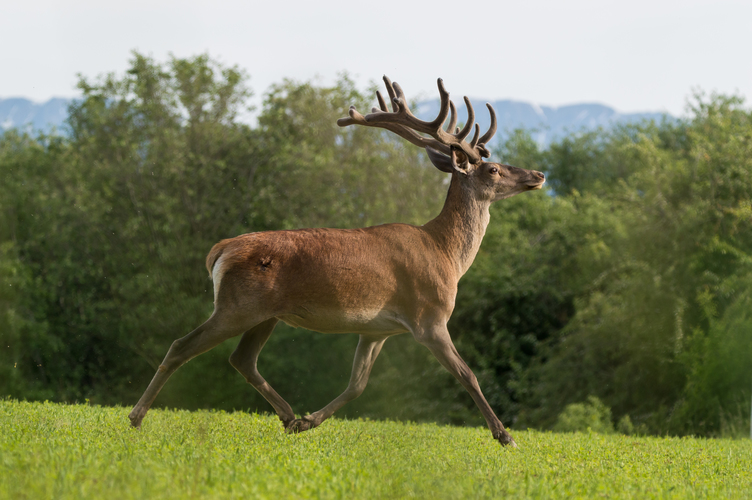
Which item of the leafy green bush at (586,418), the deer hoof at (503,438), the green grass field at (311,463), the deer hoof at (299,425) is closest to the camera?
the green grass field at (311,463)

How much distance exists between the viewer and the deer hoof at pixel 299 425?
661 centimetres

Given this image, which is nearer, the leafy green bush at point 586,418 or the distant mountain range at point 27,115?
the leafy green bush at point 586,418

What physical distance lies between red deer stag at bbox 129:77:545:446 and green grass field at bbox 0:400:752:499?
56 cm

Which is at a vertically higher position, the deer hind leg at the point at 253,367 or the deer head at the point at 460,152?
the deer head at the point at 460,152

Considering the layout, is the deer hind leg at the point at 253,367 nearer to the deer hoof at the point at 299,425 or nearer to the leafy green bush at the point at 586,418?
the deer hoof at the point at 299,425

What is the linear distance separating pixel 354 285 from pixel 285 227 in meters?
18.6

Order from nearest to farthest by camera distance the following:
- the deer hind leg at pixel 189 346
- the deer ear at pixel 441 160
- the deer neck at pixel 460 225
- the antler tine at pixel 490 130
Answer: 1. the deer hind leg at pixel 189 346
2. the deer neck at pixel 460 225
3. the deer ear at pixel 441 160
4. the antler tine at pixel 490 130

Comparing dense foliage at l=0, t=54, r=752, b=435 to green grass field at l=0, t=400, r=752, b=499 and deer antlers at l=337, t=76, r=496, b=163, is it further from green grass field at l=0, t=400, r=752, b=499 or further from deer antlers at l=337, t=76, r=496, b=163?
green grass field at l=0, t=400, r=752, b=499

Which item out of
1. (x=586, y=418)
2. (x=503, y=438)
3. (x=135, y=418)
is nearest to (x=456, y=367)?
(x=503, y=438)

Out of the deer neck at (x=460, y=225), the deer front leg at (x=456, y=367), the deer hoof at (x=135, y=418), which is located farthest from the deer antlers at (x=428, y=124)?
the deer hoof at (x=135, y=418)

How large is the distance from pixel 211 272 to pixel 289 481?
119 inches

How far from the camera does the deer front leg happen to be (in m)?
6.43

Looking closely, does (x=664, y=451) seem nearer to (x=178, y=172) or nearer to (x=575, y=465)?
Result: (x=575, y=465)

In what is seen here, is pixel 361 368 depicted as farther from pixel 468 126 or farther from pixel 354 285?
pixel 468 126
